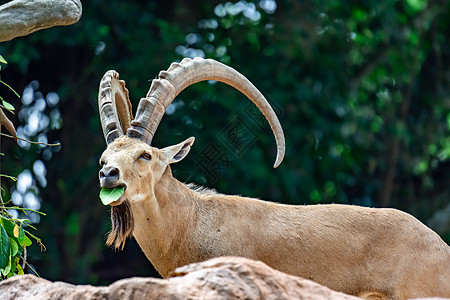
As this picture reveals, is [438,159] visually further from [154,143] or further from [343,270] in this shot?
[343,270]

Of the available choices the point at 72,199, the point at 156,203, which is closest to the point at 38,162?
the point at 72,199

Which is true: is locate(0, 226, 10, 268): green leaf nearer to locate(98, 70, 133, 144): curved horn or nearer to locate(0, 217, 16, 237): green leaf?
locate(0, 217, 16, 237): green leaf

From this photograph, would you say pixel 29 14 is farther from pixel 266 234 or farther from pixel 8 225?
pixel 266 234

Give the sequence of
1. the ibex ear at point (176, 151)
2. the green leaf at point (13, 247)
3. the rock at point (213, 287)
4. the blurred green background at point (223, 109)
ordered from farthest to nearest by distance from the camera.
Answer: the blurred green background at point (223, 109), the ibex ear at point (176, 151), the green leaf at point (13, 247), the rock at point (213, 287)

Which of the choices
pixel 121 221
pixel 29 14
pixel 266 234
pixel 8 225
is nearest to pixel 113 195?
pixel 121 221

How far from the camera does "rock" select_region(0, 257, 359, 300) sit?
4.18 metres

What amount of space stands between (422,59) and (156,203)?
40.0 feet

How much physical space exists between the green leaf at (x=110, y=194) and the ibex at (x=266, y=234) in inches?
13.4

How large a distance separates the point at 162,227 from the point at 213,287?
269 centimetres

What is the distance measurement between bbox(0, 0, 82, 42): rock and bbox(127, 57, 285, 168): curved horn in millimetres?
986

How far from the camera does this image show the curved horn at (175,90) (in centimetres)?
694

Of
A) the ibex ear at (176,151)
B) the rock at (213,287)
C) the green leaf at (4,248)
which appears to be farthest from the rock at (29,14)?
the rock at (213,287)

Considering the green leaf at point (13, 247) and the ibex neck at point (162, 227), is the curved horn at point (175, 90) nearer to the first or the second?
the ibex neck at point (162, 227)

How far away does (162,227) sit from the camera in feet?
22.5
